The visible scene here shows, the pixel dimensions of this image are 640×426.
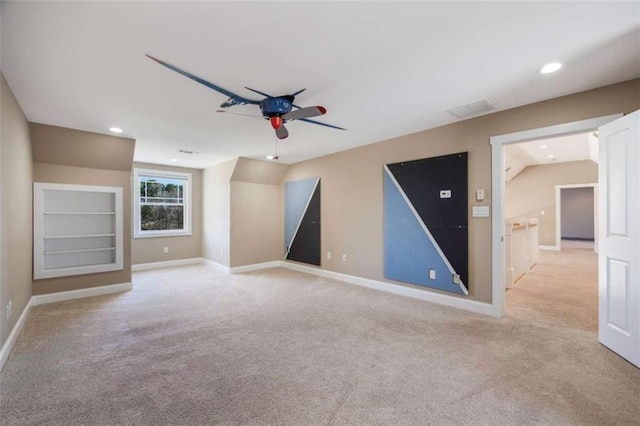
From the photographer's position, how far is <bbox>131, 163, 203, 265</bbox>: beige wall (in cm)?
614

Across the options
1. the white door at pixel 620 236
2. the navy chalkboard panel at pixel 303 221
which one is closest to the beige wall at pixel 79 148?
the navy chalkboard panel at pixel 303 221

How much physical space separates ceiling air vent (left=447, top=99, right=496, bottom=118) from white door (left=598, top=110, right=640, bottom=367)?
1025mm

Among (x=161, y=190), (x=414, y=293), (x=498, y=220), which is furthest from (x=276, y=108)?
(x=161, y=190)

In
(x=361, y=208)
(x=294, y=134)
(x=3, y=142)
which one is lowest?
(x=361, y=208)

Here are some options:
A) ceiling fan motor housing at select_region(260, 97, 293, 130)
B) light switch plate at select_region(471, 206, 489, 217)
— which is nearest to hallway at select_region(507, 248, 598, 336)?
light switch plate at select_region(471, 206, 489, 217)

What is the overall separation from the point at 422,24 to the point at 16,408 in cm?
357

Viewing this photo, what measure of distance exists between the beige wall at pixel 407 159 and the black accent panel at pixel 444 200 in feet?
0.27

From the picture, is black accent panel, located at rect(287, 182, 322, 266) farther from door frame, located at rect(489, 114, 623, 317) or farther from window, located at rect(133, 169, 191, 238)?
door frame, located at rect(489, 114, 623, 317)

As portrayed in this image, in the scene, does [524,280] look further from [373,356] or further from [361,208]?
[373,356]

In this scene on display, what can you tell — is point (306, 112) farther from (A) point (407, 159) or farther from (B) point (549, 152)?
(B) point (549, 152)

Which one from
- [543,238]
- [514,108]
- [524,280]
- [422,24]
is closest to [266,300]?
[422,24]

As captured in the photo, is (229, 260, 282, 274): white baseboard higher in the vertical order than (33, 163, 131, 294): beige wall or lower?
lower

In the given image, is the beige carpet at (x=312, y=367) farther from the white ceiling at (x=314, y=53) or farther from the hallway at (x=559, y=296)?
the white ceiling at (x=314, y=53)

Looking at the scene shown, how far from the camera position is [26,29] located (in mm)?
1789
